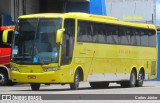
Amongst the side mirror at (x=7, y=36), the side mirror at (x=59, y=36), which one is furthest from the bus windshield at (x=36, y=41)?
the side mirror at (x=7, y=36)

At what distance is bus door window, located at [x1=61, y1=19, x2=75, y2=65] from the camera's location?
75.6 ft

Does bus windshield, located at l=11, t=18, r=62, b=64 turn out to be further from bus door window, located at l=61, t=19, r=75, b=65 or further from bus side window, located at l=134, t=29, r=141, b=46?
bus side window, located at l=134, t=29, r=141, b=46

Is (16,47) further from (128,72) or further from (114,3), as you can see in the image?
(114,3)

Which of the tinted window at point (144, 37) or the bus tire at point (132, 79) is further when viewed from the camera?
the tinted window at point (144, 37)

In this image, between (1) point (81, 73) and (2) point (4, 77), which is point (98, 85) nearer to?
(1) point (81, 73)

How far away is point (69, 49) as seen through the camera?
23.4 m

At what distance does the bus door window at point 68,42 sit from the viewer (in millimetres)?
23047

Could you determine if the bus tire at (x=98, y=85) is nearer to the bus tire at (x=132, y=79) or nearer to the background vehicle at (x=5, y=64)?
the bus tire at (x=132, y=79)

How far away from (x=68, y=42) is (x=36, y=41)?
1.41m

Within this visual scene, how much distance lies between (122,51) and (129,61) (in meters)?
1.16

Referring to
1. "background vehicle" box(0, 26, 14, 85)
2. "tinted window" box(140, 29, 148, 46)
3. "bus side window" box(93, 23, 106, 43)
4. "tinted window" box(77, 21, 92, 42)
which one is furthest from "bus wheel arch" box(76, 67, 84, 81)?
"tinted window" box(140, 29, 148, 46)

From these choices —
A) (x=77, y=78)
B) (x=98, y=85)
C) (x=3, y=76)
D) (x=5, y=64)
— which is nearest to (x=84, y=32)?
(x=77, y=78)

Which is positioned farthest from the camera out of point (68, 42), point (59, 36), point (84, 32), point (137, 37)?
point (137, 37)

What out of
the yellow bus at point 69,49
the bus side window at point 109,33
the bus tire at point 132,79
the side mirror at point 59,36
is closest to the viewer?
the side mirror at point 59,36
